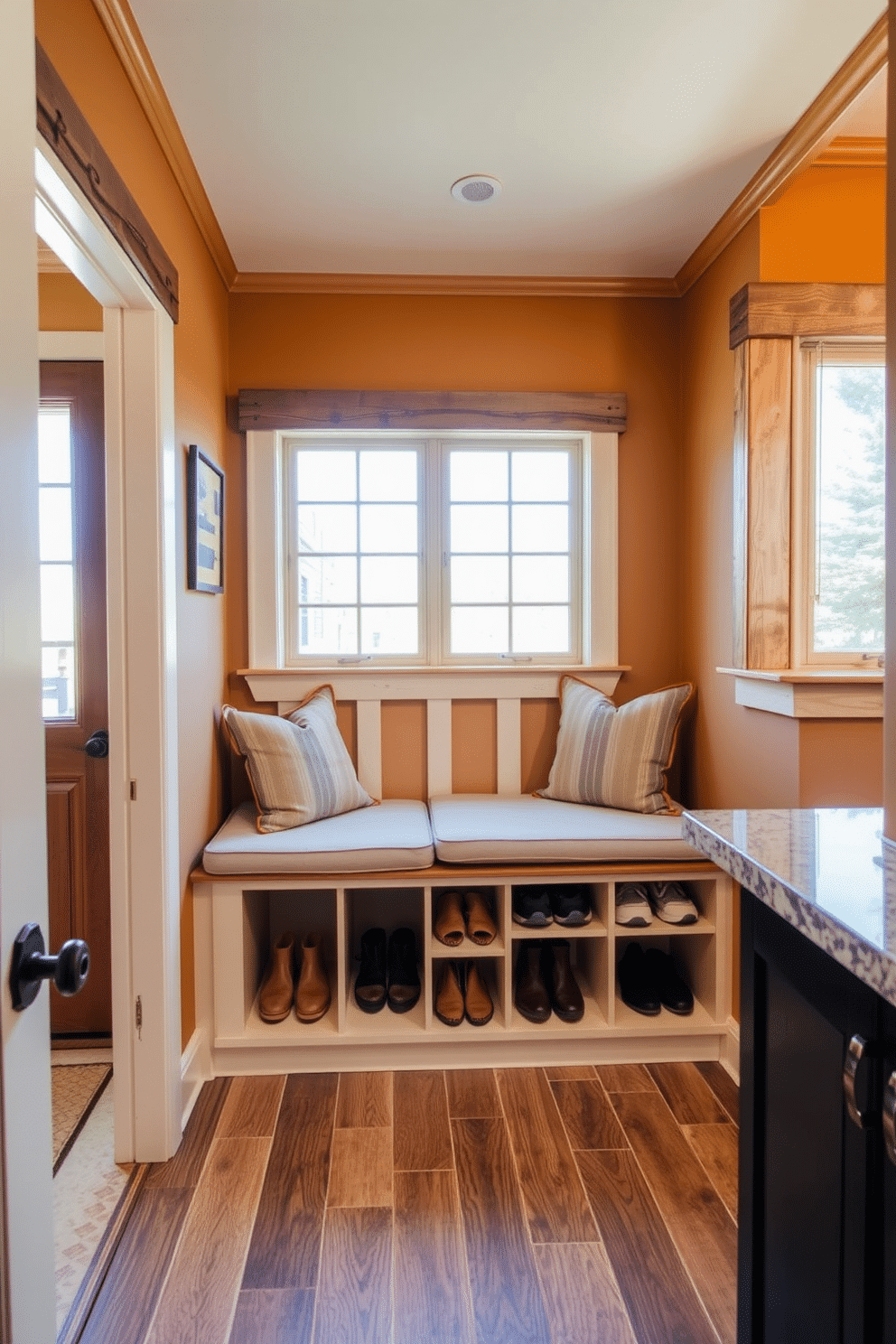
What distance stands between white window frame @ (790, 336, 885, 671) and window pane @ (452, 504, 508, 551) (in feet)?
3.52

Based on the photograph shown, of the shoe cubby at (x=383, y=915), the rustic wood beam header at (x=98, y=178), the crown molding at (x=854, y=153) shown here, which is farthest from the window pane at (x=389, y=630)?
the crown molding at (x=854, y=153)

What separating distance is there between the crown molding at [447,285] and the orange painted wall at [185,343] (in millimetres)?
193

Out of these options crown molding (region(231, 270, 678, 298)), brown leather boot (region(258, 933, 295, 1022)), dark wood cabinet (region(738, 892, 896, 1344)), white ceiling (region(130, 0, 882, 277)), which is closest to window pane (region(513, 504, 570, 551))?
crown molding (region(231, 270, 678, 298))

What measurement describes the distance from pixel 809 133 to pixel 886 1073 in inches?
85.9

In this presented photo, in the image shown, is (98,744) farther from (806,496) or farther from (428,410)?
(806,496)

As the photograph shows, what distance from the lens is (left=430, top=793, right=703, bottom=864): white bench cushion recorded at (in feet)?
7.50

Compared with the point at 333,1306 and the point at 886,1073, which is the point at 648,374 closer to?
the point at 886,1073

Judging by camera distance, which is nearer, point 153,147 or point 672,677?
point 153,147

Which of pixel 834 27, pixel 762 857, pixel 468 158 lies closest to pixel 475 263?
pixel 468 158

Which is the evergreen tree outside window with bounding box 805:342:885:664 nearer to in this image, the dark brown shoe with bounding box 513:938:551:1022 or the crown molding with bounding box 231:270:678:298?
the crown molding with bounding box 231:270:678:298

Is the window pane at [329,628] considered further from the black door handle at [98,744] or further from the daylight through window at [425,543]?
the black door handle at [98,744]

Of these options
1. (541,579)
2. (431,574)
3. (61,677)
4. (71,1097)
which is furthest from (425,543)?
(71,1097)

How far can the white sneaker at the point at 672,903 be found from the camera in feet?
7.77

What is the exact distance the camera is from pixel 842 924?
0.69 meters
